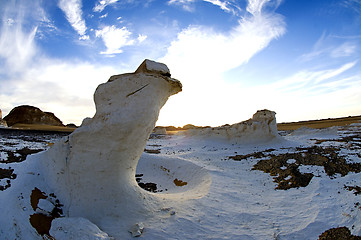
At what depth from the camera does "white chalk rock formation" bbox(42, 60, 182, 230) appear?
5.09m

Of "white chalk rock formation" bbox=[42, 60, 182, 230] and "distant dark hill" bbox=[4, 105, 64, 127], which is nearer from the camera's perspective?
"white chalk rock formation" bbox=[42, 60, 182, 230]

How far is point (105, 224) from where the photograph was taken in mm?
4734

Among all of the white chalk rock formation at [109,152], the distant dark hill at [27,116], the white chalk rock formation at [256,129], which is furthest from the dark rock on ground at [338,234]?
the distant dark hill at [27,116]

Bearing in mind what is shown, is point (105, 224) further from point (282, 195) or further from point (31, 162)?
point (282, 195)

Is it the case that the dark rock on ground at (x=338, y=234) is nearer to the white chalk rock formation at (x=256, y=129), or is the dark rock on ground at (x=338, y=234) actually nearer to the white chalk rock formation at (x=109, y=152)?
the white chalk rock formation at (x=109, y=152)

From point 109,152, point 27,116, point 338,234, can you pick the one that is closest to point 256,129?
point 338,234

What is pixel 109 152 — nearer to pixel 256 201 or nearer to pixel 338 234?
pixel 256 201

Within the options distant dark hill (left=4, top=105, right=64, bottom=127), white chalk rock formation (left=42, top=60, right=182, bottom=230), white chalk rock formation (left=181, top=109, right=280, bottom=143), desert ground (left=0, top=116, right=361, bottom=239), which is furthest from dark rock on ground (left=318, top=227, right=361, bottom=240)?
distant dark hill (left=4, top=105, right=64, bottom=127)

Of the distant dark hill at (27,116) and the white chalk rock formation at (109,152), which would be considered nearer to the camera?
the white chalk rock formation at (109,152)

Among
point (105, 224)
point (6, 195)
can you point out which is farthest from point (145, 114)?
point (6, 195)

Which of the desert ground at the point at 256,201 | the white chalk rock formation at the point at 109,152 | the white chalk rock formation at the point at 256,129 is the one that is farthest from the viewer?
the white chalk rock formation at the point at 256,129

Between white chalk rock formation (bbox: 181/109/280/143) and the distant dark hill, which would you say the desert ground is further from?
the distant dark hill

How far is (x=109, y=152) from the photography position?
17.3 ft

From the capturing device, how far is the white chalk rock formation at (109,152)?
509 cm
